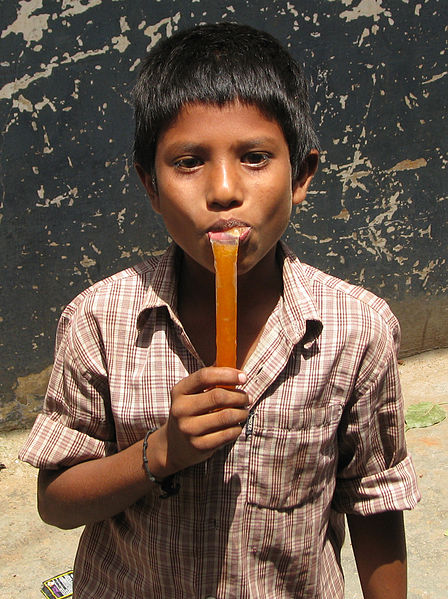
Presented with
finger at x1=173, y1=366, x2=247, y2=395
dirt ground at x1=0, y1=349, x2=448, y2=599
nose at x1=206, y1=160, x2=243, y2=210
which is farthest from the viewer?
dirt ground at x1=0, y1=349, x2=448, y2=599

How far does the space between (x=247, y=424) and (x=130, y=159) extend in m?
2.06

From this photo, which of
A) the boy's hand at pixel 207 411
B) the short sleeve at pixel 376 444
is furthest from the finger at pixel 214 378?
the short sleeve at pixel 376 444

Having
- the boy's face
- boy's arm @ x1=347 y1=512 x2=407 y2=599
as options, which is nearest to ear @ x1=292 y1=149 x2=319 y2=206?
the boy's face

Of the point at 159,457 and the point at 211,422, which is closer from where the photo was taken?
the point at 211,422

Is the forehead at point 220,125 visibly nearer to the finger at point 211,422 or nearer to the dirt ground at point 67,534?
the finger at point 211,422

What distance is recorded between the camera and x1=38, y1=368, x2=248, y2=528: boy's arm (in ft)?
3.83

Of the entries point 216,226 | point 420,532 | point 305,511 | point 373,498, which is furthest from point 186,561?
point 420,532

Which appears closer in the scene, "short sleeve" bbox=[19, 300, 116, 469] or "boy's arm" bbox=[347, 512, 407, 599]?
"short sleeve" bbox=[19, 300, 116, 469]

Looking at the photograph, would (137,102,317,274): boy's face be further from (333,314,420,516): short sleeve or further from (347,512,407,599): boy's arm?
(347,512,407,599): boy's arm

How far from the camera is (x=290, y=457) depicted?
139 centimetres

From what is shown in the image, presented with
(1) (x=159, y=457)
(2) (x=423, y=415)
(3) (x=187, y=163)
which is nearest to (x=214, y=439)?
(1) (x=159, y=457)

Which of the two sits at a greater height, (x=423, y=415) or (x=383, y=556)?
(x=383, y=556)

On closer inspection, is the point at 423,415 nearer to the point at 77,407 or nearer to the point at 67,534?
the point at 67,534

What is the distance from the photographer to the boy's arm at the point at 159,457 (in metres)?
1.17
